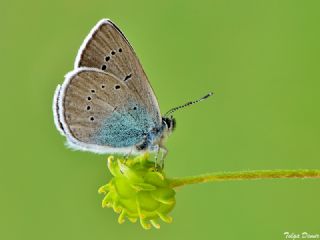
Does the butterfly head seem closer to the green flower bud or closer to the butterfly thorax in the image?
the butterfly thorax

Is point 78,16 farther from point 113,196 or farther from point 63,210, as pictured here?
point 113,196

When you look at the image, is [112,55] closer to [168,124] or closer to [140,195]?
[168,124]

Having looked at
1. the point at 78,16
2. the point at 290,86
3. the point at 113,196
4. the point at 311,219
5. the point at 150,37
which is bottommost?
the point at 113,196

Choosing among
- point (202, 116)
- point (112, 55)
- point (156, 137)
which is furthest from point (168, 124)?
point (202, 116)

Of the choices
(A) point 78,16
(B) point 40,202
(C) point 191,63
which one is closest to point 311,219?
(C) point 191,63

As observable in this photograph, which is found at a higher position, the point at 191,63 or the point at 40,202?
the point at 191,63

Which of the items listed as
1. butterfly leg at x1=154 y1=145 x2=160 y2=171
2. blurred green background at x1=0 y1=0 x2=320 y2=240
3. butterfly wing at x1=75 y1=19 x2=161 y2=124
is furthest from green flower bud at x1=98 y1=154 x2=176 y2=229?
blurred green background at x1=0 y1=0 x2=320 y2=240
